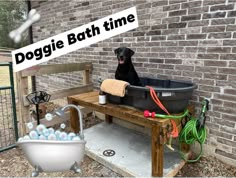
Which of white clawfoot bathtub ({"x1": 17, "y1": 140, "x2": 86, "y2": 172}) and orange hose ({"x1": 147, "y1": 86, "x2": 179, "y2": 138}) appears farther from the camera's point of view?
orange hose ({"x1": 147, "y1": 86, "x2": 179, "y2": 138})

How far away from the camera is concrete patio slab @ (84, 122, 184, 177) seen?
199cm

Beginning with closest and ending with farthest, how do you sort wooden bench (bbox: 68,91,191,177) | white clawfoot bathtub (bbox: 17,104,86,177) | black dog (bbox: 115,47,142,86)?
1. white clawfoot bathtub (bbox: 17,104,86,177)
2. wooden bench (bbox: 68,91,191,177)
3. black dog (bbox: 115,47,142,86)

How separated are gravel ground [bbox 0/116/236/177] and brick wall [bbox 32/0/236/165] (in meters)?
0.13

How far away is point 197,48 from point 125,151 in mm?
1442

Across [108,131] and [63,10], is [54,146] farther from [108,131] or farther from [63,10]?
[63,10]

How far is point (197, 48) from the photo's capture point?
2.18 metres

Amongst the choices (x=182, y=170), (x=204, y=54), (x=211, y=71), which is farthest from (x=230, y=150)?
(x=204, y=54)

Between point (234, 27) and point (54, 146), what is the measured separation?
1.95 metres

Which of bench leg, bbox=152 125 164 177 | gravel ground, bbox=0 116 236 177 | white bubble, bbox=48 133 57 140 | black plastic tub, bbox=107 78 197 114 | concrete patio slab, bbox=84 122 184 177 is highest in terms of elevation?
black plastic tub, bbox=107 78 197 114

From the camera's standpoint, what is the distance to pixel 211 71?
2.11 metres

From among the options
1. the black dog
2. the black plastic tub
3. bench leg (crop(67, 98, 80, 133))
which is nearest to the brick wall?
the black plastic tub

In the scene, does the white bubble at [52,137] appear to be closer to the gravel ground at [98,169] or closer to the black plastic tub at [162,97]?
the gravel ground at [98,169]

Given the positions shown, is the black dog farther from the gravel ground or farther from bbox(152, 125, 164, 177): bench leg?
the gravel ground

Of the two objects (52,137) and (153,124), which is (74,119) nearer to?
(52,137)
